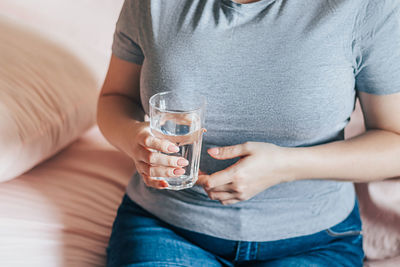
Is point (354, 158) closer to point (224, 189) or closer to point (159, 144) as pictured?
point (224, 189)

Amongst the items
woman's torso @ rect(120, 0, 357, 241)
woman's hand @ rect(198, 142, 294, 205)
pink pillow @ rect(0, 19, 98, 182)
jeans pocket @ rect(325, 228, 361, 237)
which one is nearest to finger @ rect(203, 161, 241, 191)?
woman's hand @ rect(198, 142, 294, 205)

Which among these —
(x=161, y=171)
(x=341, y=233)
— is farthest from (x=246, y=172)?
(x=341, y=233)

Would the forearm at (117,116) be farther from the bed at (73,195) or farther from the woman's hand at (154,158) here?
the bed at (73,195)

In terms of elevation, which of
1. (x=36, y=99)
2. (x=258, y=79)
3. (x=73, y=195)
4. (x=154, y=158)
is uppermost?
(x=258, y=79)

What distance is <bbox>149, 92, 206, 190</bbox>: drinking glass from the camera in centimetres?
72

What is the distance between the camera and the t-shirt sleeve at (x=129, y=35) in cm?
88

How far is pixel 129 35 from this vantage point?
90cm

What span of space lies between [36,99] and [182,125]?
57 centimetres

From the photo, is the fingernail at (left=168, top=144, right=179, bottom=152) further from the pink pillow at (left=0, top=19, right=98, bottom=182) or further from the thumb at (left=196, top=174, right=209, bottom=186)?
the pink pillow at (left=0, top=19, right=98, bottom=182)

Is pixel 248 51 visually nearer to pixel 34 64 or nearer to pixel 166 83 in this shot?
pixel 166 83

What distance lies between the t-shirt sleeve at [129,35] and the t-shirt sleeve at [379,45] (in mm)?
419

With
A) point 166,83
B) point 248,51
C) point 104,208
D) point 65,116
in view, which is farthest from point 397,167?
point 65,116

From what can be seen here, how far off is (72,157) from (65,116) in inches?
5.5

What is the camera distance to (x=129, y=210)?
96 centimetres
